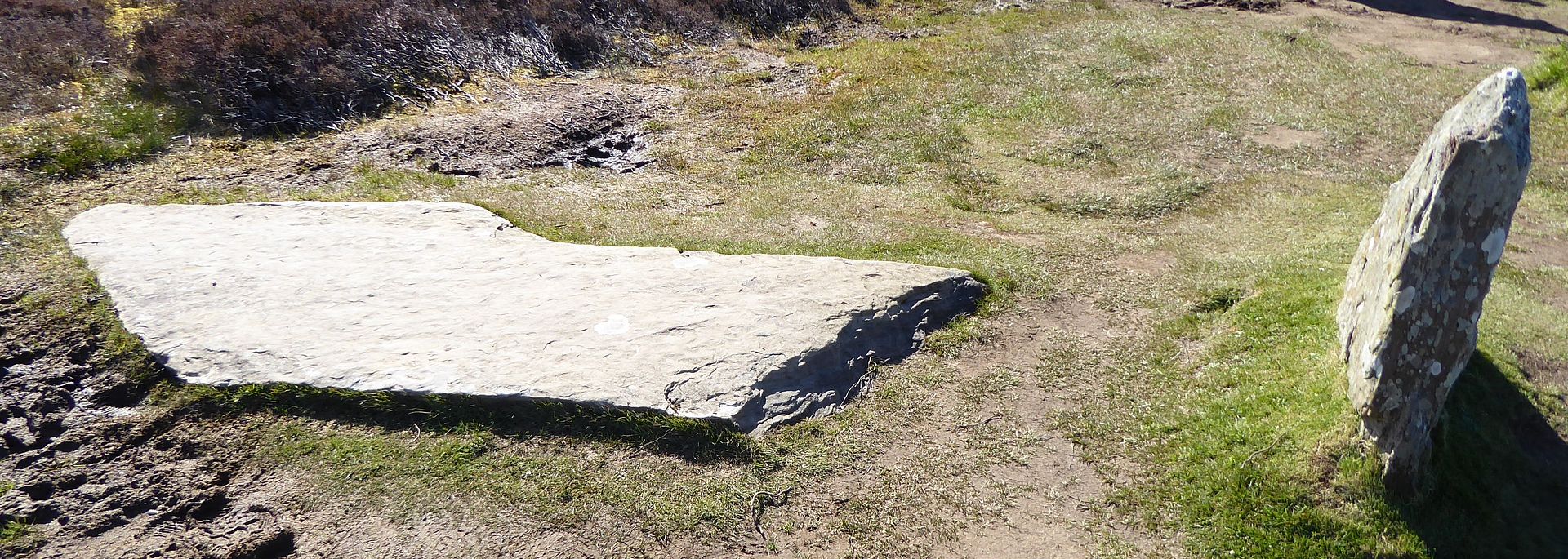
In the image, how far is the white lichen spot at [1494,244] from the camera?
433cm

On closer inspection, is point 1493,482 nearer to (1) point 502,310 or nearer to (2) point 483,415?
(2) point 483,415

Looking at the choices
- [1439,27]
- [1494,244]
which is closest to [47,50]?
[1494,244]

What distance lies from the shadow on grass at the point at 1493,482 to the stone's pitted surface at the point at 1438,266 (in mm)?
250

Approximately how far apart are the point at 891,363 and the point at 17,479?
5252 millimetres

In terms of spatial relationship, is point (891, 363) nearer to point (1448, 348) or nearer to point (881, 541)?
point (881, 541)

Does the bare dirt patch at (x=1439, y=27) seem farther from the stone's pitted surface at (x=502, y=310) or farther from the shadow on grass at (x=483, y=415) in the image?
A: the shadow on grass at (x=483, y=415)

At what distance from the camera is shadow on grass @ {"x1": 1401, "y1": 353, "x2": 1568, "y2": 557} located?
183 inches

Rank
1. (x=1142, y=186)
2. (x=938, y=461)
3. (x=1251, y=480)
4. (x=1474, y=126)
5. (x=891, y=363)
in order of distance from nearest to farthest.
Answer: (x=1474, y=126) < (x=1251, y=480) < (x=938, y=461) < (x=891, y=363) < (x=1142, y=186)

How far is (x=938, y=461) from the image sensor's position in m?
5.36

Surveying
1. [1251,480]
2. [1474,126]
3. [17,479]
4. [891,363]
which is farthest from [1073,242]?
[17,479]

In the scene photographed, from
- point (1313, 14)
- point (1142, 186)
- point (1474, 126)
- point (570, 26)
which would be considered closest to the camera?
point (1474, 126)

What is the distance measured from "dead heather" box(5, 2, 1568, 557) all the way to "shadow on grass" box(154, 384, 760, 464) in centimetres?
2

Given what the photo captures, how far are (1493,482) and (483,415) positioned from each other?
581 cm

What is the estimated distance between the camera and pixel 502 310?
6.27 m
